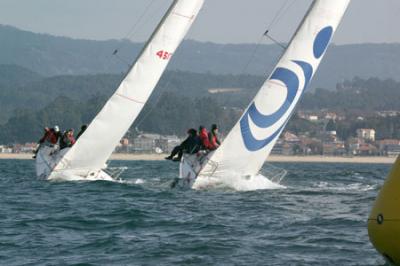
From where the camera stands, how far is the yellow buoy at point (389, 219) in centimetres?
871

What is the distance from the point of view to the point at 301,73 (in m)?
20.6

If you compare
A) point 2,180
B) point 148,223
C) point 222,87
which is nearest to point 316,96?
point 222,87

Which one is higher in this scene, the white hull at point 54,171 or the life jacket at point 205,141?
the life jacket at point 205,141

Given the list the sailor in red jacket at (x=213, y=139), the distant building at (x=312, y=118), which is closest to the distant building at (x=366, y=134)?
the distant building at (x=312, y=118)

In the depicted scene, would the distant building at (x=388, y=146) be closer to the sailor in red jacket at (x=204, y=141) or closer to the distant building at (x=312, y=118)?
the distant building at (x=312, y=118)

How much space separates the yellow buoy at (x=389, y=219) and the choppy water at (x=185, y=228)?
1686mm

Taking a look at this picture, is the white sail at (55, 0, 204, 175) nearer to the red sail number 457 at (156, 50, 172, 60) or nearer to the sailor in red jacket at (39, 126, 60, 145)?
the red sail number 457 at (156, 50, 172, 60)

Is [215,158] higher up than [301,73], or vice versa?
[301,73]

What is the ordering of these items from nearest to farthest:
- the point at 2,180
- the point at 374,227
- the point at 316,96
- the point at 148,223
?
the point at 374,227 < the point at 148,223 < the point at 2,180 < the point at 316,96

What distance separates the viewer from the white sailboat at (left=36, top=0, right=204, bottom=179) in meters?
22.8

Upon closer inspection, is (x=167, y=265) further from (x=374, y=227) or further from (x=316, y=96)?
(x=316, y=96)

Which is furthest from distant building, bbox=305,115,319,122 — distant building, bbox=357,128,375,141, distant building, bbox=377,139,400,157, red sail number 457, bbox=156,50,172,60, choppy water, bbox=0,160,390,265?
choppy water, bbox=0,160,390,265

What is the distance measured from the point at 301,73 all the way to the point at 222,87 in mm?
172410

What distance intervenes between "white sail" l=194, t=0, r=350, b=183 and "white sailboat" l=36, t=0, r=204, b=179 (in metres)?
3.30
